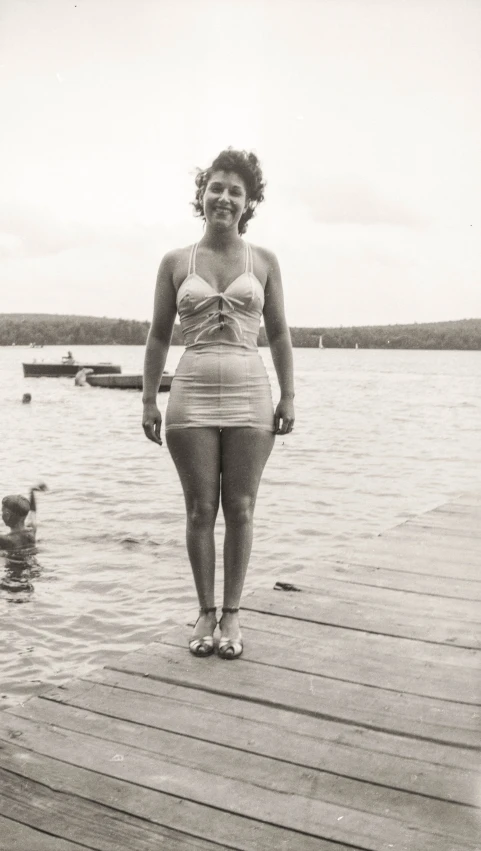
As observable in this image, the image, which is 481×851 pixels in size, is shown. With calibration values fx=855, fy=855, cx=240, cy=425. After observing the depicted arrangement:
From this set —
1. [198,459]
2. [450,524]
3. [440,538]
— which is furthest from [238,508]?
[450,524]

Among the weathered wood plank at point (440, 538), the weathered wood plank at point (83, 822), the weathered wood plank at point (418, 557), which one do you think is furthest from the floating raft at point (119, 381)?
the weathered wood plank at point (83, 822)

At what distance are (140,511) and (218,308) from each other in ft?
28.5

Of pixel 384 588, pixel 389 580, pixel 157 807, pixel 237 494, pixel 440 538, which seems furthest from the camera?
pixel 440 538

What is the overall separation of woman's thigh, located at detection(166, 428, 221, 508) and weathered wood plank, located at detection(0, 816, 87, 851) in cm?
147

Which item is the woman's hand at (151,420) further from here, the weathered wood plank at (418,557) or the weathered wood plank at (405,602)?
the weathered wood plank at (418,557)

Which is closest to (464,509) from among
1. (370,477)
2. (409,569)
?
(409,569)

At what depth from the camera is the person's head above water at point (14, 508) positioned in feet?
29.4

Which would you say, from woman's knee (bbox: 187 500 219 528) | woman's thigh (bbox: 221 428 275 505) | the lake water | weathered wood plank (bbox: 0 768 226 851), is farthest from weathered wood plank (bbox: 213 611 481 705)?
the lake water

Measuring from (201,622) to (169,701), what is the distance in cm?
58

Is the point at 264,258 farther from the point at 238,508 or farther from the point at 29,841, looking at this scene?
the point at 29,841

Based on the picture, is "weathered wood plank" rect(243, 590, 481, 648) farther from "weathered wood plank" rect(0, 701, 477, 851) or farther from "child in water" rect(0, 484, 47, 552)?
"child in water" rect(0, 484, 47, 552)

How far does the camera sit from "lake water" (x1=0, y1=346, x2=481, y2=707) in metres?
6.56

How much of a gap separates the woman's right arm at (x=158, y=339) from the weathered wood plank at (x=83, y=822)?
1.45m

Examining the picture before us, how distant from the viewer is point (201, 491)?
3.38 meters
